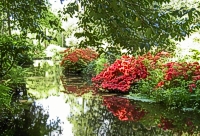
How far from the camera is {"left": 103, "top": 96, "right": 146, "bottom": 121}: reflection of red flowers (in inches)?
256

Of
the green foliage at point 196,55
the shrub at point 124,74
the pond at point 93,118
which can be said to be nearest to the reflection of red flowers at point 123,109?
the pond at point 93,118

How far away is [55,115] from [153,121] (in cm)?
195

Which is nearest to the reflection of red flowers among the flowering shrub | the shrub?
the shrub

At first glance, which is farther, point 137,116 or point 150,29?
point 137,116

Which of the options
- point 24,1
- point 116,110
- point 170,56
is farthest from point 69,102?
point 24,1

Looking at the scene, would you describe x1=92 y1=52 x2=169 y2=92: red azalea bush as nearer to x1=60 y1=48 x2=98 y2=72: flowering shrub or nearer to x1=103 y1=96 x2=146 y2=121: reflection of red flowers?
x1=103 y1=96 x2=146 y2=121: reflection of red flowers

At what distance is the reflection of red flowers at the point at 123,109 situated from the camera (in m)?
6.49

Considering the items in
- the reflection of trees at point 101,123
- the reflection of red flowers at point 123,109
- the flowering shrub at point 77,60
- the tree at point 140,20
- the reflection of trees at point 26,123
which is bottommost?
the reflection of red flowers at point 123,109

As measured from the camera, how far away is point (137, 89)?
927cm

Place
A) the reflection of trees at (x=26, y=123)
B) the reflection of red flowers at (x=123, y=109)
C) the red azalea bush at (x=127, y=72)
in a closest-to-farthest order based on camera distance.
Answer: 1. the reflection of trees at (x=26, y=123)
2. the reflection of red flowers at (x=123, y=109)
3. the red azalea bush at (x=127, y=72)

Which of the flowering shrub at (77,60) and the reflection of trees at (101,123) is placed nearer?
the reflection of trees at (101,123)

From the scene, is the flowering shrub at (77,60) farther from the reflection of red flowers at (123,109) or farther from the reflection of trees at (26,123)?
the reflection of trees at (26,123)

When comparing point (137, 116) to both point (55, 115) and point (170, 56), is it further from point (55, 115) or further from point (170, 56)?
point (170, 56)

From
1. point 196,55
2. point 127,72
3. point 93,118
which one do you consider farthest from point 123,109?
point 196,55
